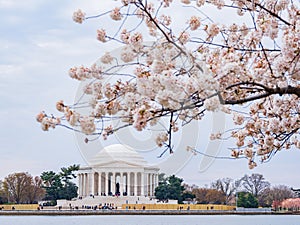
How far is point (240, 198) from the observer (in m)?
68.9

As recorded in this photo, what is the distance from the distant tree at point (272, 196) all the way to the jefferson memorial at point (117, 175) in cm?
1475

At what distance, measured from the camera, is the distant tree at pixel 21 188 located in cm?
7806

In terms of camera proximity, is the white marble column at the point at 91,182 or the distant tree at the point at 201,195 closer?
the white marble column at the point at 91,182

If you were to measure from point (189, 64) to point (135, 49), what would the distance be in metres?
0.72

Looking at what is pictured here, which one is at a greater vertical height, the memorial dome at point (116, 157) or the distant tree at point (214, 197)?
the memorial dome at point (116, 157)

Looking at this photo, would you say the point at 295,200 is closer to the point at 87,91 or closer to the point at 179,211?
the point at 179,211

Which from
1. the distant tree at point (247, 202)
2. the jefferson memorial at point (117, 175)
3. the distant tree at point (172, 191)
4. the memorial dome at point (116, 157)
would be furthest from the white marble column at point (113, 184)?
the distant tree at point (247, 202)

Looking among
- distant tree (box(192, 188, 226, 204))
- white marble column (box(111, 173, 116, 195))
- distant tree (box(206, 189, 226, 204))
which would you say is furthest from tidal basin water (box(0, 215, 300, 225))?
distant tree (box(192, 188, 226, 204))

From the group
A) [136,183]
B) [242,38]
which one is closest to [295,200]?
[136,183]

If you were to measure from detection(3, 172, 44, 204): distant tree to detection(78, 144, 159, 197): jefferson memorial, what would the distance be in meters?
6.66

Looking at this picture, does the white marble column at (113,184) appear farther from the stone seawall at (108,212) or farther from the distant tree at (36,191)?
the stone seawall at (108,212)

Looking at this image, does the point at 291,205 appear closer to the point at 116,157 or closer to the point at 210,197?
the point at 210,197

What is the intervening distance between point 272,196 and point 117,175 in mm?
21904

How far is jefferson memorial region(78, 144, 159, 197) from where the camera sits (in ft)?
254
